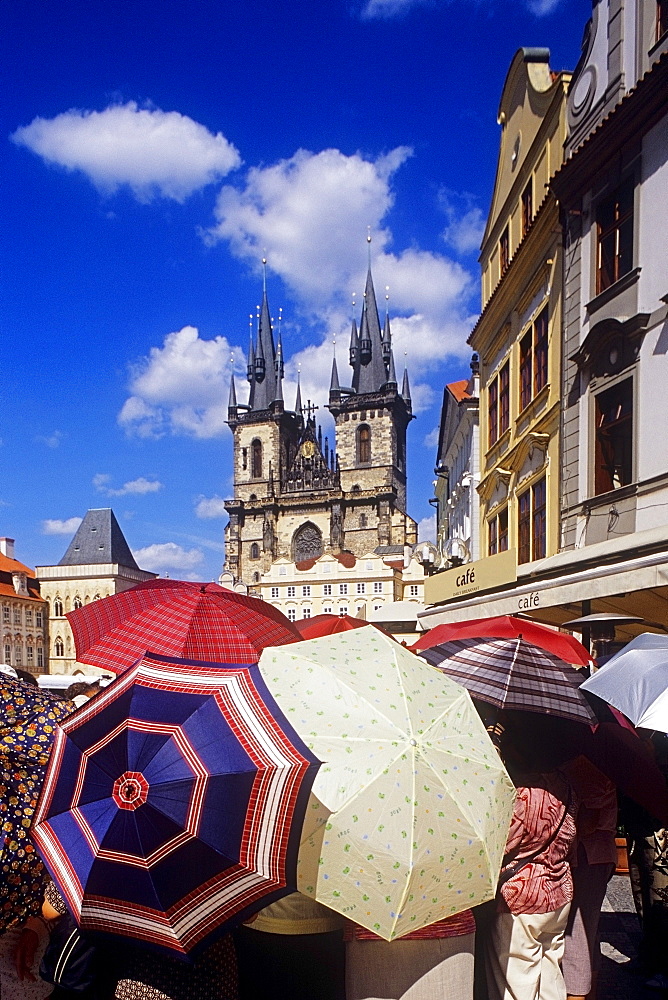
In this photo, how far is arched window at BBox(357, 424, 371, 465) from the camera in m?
69.8

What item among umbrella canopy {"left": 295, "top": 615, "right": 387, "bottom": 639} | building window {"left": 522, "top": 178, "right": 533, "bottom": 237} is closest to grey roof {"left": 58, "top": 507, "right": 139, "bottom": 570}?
building window {"left": 522, "top": 178, "right": 533, "bottom": 237}

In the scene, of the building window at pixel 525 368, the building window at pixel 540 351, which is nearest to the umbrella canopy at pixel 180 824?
the building window at pixel 540 351

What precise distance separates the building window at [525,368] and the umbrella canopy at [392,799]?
37.4 ft

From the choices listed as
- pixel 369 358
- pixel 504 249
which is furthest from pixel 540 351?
pixel 369 358

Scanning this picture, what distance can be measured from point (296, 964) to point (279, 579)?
5172 cm

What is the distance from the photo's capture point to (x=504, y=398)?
1538 centimetres

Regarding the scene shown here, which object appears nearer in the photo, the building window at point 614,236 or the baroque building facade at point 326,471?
the building window at point 614,236

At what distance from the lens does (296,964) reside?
9.70ft

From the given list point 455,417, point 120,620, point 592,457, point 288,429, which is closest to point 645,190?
point 592,457

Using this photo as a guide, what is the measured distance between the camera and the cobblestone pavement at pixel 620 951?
423cm

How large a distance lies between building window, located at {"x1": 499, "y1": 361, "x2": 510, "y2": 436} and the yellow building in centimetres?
2

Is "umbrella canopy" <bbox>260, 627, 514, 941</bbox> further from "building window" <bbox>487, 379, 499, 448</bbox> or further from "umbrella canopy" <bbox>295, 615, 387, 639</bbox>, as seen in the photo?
"building window" <bbox>487, 379, 499, 448</bbox>

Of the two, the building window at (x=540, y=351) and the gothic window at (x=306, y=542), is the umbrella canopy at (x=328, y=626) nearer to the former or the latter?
the building window at (x=540, y=351)

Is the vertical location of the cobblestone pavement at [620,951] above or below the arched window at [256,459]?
below
